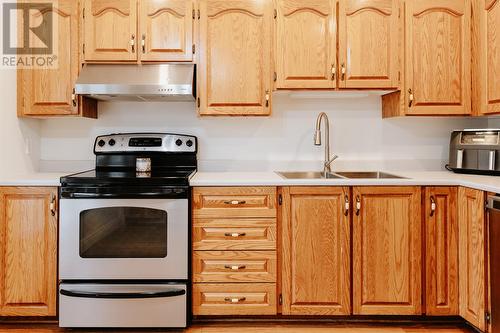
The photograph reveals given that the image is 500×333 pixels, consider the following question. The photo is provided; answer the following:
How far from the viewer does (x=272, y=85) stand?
99.3 inches

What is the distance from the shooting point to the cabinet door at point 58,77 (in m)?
2.51

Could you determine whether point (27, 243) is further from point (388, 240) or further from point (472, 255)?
point (472, 255)

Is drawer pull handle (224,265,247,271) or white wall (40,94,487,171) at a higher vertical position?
white wall (40,94,487,171)

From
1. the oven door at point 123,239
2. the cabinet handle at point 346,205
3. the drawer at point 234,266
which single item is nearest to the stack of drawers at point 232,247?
the drawer at point 234,266

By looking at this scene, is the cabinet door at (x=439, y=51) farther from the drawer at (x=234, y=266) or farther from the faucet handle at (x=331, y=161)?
the drawer at (x=234, y=266)

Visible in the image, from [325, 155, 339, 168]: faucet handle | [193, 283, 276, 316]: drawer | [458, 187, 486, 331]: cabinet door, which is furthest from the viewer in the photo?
[325, 155, 339, 168]: faucet handle

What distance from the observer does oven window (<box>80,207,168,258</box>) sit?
2.20 meters

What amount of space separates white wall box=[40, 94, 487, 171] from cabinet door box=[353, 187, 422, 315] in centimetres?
66

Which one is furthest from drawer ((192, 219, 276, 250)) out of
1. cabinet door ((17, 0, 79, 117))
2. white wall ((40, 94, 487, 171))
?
cabinet door ((17, 0, 79, 117))

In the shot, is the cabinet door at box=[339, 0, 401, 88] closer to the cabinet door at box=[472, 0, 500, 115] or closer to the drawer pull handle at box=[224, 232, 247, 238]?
the cabinet door at box=[472, 0, 500, 115]

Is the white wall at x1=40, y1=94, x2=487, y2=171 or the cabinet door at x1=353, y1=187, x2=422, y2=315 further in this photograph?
the white wall at x1=40, y1=94, x2=487, y2=171

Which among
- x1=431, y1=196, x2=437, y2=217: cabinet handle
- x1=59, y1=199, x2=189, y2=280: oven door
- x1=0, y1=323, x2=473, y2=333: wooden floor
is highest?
x1=431, y1=196, x2=437, y2=217: cabinet handle

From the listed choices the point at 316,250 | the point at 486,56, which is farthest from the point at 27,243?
the point at 486,56

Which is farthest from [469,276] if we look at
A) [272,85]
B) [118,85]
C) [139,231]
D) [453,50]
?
[118,85]
